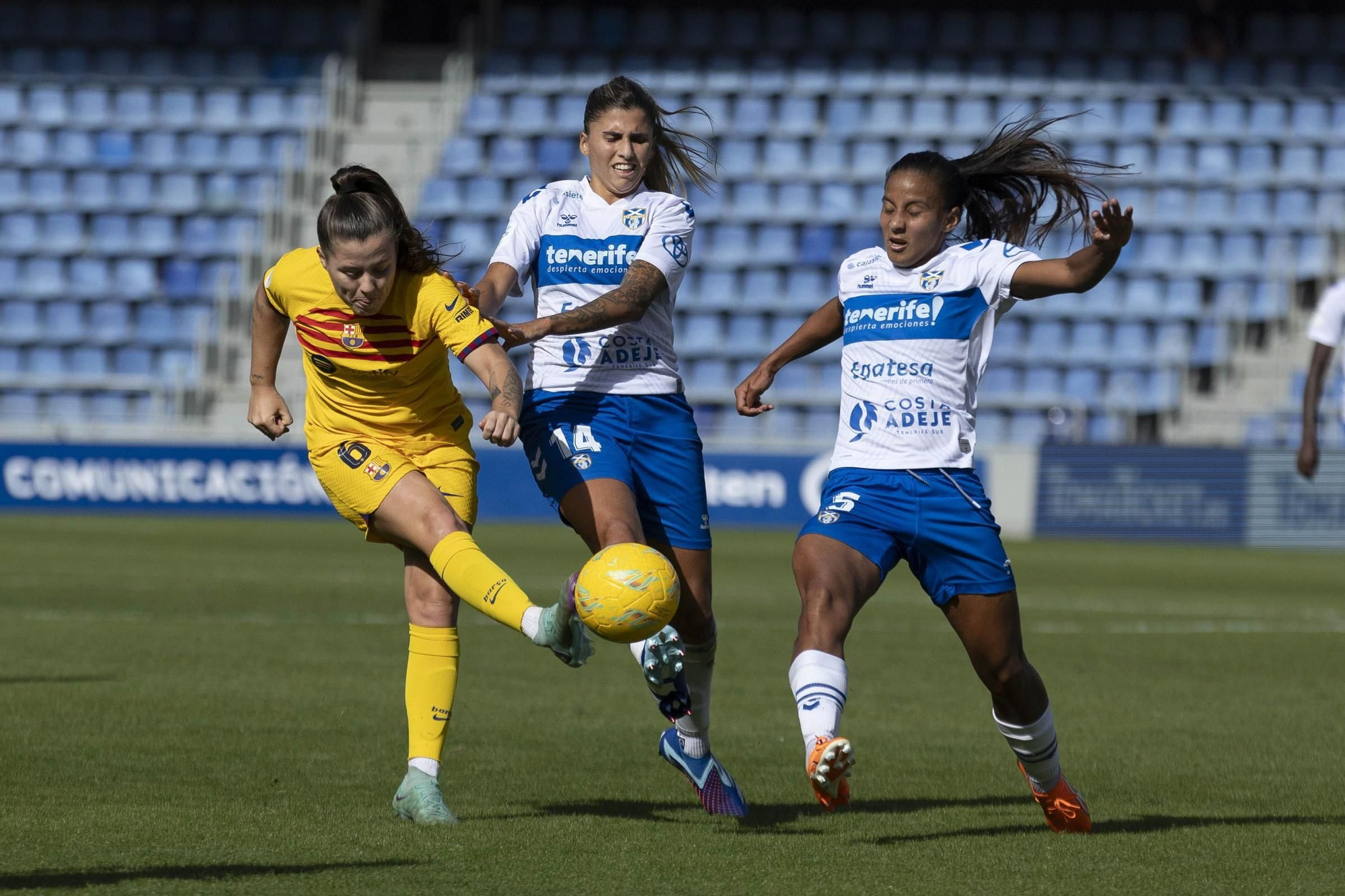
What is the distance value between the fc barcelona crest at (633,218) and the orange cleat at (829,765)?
2.02 metres

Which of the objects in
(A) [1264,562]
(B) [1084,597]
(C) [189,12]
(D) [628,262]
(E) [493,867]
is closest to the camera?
(E) [493,867]

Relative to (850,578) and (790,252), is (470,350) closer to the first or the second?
(850,578)

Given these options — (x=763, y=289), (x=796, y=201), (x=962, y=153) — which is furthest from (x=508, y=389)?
(x=962, y=153)

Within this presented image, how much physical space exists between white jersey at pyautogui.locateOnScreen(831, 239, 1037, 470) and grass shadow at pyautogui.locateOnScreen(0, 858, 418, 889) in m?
1.77

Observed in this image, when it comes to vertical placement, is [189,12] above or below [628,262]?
above

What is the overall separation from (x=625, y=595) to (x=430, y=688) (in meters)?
0.83

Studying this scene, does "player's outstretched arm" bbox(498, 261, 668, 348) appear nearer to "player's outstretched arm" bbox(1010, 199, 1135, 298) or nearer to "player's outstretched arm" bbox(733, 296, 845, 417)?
"player's outstretched arm" bbox(733, 296, 845, 417)

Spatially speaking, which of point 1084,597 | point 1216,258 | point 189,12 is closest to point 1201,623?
point 1084,597

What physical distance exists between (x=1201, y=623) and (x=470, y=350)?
823cm

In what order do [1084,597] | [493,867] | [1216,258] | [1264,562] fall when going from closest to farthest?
[493,867]
[1084,597]
[1264,562]
[1216,258]

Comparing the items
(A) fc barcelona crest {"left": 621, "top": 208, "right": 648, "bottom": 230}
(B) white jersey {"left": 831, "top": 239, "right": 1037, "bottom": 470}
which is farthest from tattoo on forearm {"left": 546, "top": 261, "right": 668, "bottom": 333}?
(B) white jersey {"left": 831, "top": 239, "right": 1037, "bottom": 470}

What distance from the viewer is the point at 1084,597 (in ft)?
45.9

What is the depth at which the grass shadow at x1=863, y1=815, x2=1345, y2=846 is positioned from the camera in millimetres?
5012

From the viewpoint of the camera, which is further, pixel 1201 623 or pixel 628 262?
pixel 1201 623
